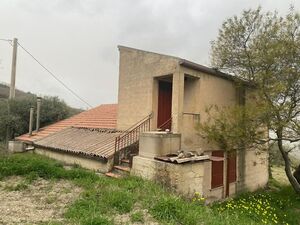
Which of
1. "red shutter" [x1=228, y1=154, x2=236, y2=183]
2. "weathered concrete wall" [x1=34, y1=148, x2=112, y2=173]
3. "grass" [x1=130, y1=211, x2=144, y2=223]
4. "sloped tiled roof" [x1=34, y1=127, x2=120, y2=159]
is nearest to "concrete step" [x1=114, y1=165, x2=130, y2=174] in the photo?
"weathered concrete wall" [x1=34, y1=148, x2=112, y2=173]

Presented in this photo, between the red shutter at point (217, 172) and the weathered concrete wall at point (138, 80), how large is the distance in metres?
3.25

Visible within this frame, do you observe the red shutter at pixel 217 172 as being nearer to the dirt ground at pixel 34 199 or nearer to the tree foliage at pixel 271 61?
the tree foliage at pixel 271 61

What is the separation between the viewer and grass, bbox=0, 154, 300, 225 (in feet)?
18.2

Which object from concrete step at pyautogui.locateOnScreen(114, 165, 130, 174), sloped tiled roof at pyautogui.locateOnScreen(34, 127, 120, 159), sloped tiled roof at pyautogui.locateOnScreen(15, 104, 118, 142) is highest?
sloped tiled roof at pyautogui.locateOnScreen(15, 104, 118, 142)

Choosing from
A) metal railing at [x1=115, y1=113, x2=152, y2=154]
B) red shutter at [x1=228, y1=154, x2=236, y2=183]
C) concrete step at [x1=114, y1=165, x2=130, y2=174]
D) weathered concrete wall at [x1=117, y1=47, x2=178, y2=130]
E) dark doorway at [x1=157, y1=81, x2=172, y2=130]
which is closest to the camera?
concrete step at [x1=114, y1=165, x2=130, y2=174]

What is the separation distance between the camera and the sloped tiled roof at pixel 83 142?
11202 millimetres

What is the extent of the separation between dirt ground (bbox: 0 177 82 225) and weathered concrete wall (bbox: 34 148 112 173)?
2.52 meters

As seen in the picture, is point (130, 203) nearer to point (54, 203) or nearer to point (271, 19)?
point (54, 203)

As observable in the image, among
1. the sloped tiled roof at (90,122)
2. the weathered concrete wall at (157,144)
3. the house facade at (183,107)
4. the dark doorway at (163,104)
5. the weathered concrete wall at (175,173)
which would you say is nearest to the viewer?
the weathered concrete wall at (175,173)

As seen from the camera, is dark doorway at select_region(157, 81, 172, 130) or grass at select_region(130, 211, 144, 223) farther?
dark doorway at select_region(157, 81, 172, 130)

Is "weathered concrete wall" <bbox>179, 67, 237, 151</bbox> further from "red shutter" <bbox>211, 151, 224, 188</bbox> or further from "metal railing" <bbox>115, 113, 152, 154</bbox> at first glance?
"metal railing" <bbox>115, 113, 152, 154</bbox>

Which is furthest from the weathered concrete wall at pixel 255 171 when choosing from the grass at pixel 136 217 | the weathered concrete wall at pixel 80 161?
the grass at pixel 136 217

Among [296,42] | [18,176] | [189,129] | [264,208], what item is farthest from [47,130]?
[296,42]

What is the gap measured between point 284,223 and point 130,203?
6.56 m
